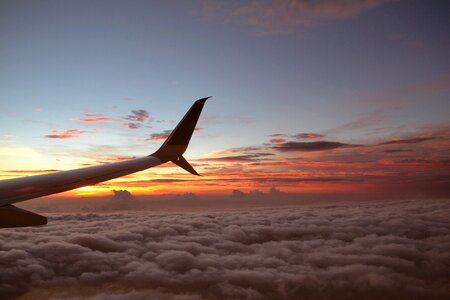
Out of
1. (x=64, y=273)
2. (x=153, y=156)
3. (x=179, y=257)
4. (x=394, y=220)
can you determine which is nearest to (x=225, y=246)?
(x=179, y=257)

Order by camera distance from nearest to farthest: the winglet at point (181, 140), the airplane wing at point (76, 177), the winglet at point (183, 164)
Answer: the airplane wing at point (76, 177), the winglet at point (181, 140), the winglet at point (183, 164)

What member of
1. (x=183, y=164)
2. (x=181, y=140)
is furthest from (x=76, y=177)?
(x=183, y=164)

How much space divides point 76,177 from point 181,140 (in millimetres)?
5666

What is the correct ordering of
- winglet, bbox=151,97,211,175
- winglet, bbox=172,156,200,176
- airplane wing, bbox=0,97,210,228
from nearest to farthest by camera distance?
airplane wing, bbox=0,97,210,228
winglet, bbox=151,97,211,175
winglet, bbox=172,156,200,176

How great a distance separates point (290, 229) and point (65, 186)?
187 meters

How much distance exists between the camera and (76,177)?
9.09 meters

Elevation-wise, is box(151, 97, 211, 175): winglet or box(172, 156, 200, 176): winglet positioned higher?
box(151, 97, 211, 175): winglet

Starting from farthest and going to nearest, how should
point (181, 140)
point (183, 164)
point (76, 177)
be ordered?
point (183, 164) → point (181, 140) → point (76, 177)

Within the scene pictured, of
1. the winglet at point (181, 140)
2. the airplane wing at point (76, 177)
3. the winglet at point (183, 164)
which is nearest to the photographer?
the airplane wing at point (76, 177)

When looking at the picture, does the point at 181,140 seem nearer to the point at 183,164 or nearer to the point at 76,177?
the point at 183,164

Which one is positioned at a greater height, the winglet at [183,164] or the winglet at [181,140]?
the winglet at [181,140]

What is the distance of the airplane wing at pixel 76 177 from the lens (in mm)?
5395

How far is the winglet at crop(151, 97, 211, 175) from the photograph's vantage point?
1241 cm

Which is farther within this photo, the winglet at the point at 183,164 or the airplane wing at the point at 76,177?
the winglet at the point at 183,164
